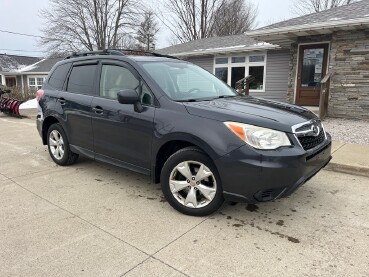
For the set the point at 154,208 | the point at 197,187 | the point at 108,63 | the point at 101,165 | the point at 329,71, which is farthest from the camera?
the point at 329,71

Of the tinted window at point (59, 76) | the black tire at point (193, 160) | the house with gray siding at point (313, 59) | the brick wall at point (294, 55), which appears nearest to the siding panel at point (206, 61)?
the house with gray siding at point (313, 59)

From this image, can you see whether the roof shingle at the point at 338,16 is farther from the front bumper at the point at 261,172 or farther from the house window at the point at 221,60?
the front bumper at the point at 261,172

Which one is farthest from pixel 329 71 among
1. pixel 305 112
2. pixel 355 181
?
pixel 305 112

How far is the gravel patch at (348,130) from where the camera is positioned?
7.13 metres

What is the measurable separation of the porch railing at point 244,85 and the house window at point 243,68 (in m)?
1.10

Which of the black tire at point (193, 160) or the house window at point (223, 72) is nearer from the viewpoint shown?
the black tire at point (193, 160)

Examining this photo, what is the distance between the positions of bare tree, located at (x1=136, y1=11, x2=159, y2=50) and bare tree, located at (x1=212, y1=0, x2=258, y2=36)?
762cm

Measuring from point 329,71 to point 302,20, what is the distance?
1.98 m

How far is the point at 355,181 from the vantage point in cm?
467

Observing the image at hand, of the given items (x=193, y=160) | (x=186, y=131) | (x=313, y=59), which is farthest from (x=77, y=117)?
(x=313, y=59)

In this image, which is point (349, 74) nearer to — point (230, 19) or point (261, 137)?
point (261, 137)

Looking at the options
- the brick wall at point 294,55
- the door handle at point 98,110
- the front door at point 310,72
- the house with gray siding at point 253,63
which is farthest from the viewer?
the house with gray siding at point 253,63

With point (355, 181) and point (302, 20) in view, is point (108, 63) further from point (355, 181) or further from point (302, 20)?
point (302, 20)

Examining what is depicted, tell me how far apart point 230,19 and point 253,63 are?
20.5 m
